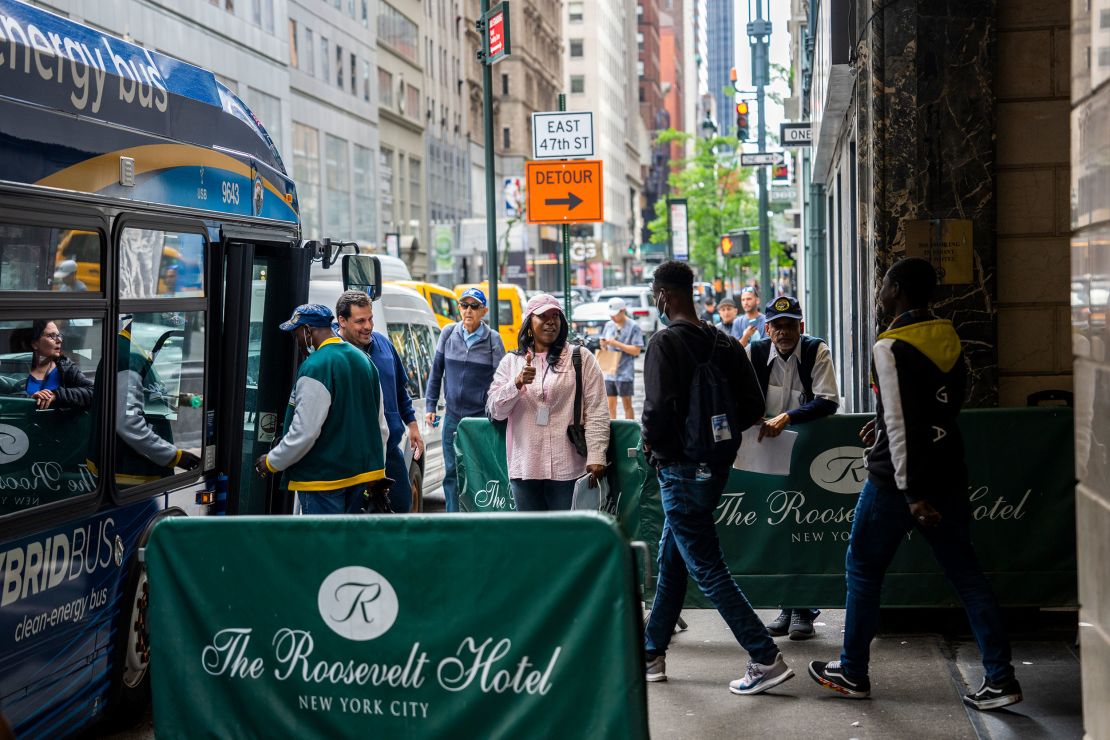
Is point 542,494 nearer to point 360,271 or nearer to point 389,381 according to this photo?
point 389,381

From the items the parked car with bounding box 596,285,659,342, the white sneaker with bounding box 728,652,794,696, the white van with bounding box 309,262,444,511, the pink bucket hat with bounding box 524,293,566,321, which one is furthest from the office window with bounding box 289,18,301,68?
the white sneaker with bounding box 728,652,794,696

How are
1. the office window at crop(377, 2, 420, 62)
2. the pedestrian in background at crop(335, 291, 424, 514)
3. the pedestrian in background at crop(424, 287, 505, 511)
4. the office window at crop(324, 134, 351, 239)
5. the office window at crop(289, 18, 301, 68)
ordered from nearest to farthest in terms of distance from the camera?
the pedestrian in background at crop(335, 291, 424, 514) < the pedestrian in background at crop(424, 287, 505, 511) < the office window at crop(289, 18, 301, 68) < the office window at crop(324, 134, 351, 239) < the office window at crop(377, 2, 420, 62)

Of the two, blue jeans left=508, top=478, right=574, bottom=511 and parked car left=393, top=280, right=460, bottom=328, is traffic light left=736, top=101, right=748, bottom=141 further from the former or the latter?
blue jeans left=508, top=478, right=574, bottom=511

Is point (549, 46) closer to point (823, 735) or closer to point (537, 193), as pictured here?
point (537, 193)

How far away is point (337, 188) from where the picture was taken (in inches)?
2181

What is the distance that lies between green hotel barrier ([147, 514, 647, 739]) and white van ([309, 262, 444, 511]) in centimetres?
729

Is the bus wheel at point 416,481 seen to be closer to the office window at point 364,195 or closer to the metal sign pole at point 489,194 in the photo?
the metal sign pole at point 489,194

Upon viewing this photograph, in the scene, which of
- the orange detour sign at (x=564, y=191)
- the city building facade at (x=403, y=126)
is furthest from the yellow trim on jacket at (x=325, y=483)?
the city building facade at (x=403, y=126)

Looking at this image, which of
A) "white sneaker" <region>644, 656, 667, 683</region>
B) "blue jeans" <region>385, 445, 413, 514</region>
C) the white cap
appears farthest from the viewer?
"blue jeans" <region>385, 445, 413, 514</region>

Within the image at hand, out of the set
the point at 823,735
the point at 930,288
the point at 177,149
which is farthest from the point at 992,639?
the point at 177,149

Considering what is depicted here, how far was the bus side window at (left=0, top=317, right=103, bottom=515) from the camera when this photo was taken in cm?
537

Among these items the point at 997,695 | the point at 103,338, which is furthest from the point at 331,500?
the point at 997,695

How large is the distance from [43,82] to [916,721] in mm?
4563

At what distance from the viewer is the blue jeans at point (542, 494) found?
740 centimetres
